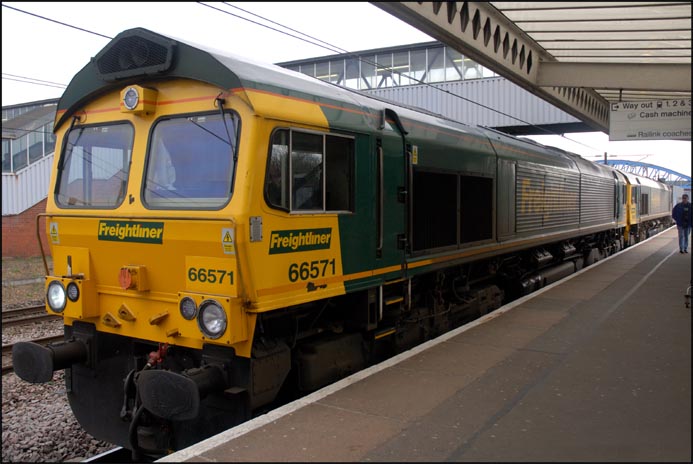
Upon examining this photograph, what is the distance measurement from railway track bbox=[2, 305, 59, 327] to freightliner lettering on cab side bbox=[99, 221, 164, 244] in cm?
657

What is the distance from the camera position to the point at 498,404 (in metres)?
4.77

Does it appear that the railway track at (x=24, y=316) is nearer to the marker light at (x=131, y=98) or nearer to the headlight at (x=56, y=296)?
the headlight at (x=56, y=296)

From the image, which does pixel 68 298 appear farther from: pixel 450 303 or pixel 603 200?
pixel 603 200

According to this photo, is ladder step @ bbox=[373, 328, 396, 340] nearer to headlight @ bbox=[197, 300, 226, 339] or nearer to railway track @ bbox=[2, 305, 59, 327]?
headlight @ bbox=[197, 300, 226, 339]

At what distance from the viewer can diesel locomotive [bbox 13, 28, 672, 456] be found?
4.48 metres

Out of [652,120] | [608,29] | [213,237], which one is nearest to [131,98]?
[213,237]

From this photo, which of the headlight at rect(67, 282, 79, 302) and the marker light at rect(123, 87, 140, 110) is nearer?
the marker light at rect(123, 87, 140, 110)

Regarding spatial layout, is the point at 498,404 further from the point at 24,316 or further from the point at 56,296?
the point at 24,316

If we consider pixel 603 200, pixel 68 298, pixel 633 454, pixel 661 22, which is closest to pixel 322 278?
pixel 68 298

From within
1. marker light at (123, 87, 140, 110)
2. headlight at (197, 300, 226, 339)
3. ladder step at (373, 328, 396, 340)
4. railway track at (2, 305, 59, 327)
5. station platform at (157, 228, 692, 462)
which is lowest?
railway track at (2, 305, 59, 327)

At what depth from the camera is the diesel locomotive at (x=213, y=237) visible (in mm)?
4484

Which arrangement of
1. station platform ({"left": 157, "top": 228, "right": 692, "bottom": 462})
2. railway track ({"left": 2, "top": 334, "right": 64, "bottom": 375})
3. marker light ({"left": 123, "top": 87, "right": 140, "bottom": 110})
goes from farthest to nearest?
1. railway track ({"left": 2, "top": 334, "right": 64, "bottom": 375})
2. marker light ({"left": 123, "top": 87, "right": 140, "bottom": 110})
3. station platform ({"left": 157, "top": 228, "right": 692, "bottom": 462})

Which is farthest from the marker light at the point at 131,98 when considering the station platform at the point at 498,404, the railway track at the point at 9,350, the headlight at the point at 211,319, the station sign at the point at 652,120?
the station sign at the point at 652,120

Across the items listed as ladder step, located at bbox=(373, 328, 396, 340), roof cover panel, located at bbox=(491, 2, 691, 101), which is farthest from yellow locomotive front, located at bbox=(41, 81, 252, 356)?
roof cover panel, located at bbox=(491, 2, 691, 101)
